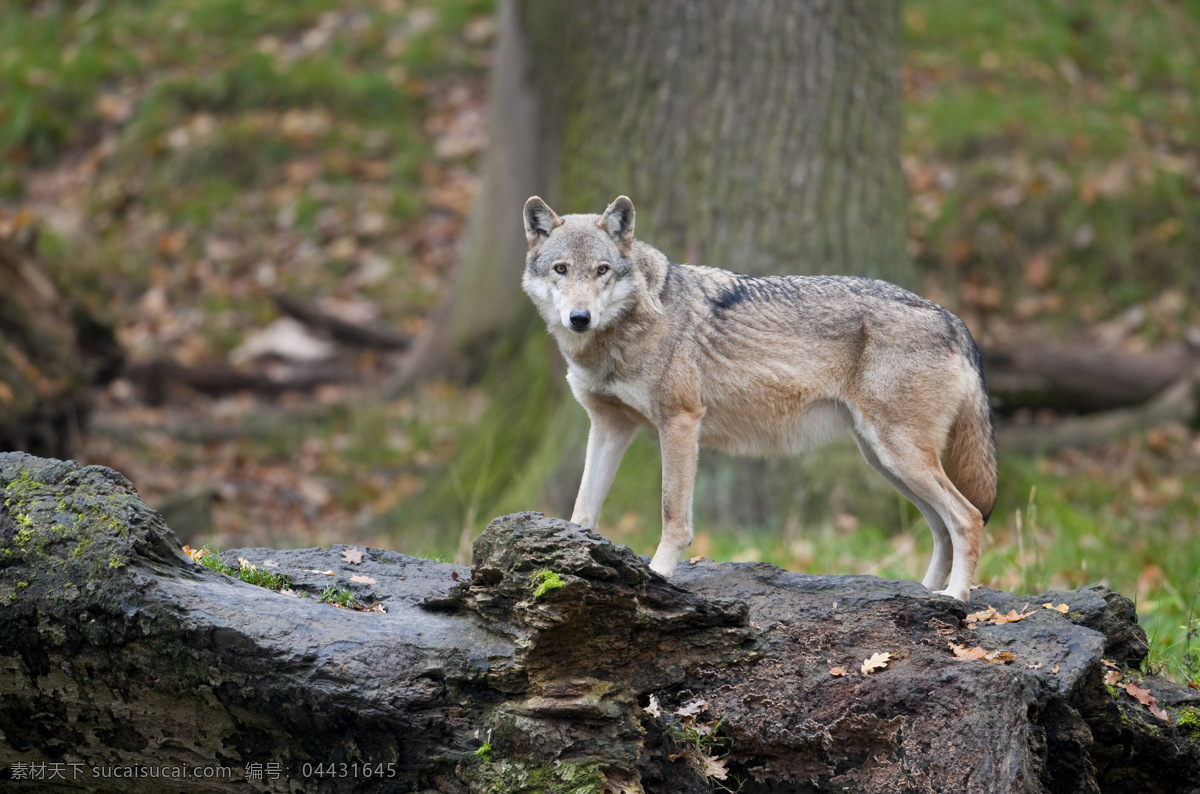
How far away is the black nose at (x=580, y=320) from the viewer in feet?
16.4

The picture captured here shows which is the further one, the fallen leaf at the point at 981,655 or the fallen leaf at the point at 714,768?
the fallen leaf at the point at 981,655

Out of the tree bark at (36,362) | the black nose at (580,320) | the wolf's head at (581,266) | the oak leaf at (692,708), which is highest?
the wolf's head at (581,266)

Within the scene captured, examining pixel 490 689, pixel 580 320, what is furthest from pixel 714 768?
pixel 580 320

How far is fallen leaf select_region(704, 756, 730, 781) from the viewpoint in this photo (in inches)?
155

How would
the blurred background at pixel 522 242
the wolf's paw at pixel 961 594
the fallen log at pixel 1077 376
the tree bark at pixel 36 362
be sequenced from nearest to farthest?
the wolf's paw at pixel 961 594 → the blurred background at pixel 522 242 → the tree bark at pixel 36 362 → the fallen log at pixel 1077 376

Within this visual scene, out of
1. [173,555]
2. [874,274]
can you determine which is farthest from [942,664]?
[874,274]

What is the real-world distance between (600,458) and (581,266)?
0.97 m

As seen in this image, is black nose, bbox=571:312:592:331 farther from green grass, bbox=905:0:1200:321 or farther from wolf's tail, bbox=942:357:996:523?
green grass, bbox=905:0:1200:321

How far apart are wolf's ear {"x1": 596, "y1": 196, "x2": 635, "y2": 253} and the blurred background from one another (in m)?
2.44

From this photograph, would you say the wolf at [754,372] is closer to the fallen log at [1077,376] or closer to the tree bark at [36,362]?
the tree bark at [36,362]

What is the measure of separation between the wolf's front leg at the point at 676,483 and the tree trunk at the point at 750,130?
340 cm

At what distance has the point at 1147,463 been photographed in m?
10.8

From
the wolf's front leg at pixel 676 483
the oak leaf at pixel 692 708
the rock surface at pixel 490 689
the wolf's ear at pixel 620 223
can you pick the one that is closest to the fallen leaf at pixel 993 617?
the rock surface at pixel 490 689

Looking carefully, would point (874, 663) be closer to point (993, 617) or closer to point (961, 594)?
point (993, 617)
